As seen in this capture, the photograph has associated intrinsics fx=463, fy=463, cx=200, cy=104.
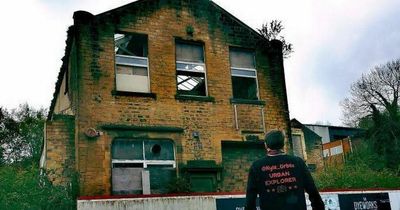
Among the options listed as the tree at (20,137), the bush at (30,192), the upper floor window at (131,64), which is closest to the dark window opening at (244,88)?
the upper floor window at (131,64)

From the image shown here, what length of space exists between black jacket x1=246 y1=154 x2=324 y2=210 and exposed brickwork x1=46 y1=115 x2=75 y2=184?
8.99 metres

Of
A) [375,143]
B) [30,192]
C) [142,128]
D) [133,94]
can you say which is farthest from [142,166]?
[375,143]

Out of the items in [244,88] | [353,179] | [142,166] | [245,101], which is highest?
[244,88]

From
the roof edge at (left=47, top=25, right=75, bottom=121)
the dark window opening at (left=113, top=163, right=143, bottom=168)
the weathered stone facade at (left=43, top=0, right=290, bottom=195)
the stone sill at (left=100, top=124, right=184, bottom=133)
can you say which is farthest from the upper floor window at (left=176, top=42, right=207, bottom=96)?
the roof edge at (left=47, top=25, right=75, bottom=121)

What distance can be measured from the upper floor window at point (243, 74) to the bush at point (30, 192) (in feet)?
22.8

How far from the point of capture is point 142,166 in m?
13.1

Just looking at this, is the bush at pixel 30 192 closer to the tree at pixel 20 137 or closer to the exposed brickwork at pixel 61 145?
the exposed brickwork at pixel 61 145

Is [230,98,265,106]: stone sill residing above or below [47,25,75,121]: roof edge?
below

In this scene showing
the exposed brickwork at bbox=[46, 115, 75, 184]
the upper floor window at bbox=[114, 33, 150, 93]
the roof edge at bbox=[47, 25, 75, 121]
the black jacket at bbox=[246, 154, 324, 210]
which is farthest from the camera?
the roof edge at bbox=[47, 25, 75, 121]

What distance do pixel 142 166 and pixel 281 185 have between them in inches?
361

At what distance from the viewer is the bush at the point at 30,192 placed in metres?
9.84

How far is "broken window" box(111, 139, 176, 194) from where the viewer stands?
496 inches

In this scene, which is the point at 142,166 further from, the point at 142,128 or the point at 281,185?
the point at 281,185

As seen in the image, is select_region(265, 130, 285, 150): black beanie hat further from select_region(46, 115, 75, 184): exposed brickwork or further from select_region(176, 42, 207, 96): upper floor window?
select_region(176, 42, 207, 96): upper floor window
